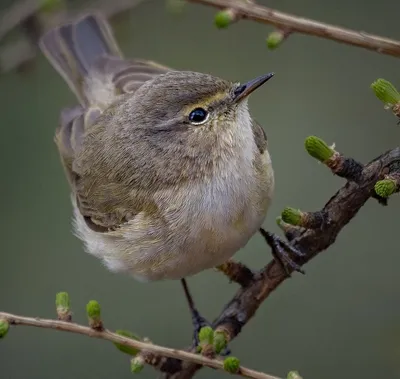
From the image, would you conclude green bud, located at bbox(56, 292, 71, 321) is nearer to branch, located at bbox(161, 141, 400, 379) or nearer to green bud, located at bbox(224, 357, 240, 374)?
green bud, located at bbox(224, 357, 240, 374)

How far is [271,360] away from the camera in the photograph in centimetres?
500

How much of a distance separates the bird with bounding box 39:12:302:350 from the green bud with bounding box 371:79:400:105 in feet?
2.45

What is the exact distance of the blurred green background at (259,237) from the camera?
195 inches

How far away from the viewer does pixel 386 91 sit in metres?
2.61

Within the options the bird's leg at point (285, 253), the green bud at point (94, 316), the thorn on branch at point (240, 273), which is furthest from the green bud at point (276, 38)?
the green bud at point (94, 316)

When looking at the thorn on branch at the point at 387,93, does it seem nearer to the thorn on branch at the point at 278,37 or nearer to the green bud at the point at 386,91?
the green bud at the point at 386,91

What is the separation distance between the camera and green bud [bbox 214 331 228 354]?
2977 millimetres

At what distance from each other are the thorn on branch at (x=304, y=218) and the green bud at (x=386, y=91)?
1.71 feet

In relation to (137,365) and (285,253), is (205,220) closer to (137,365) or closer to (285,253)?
(285,253)

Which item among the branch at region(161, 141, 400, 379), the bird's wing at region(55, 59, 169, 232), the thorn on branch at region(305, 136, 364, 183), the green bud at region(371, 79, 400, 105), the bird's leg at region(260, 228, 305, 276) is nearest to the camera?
the green bud at region(371, 79, 400, 105)

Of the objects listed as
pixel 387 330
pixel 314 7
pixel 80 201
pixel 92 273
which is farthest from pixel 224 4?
pixel 314 7

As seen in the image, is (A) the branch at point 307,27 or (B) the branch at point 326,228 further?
(B) the branch at point 326,228

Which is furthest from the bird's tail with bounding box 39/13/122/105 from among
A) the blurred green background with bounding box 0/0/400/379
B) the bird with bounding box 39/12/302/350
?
the bird with bounding box 39/12/302/350

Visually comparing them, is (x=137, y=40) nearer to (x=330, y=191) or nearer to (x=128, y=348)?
(x=330, y=191)
